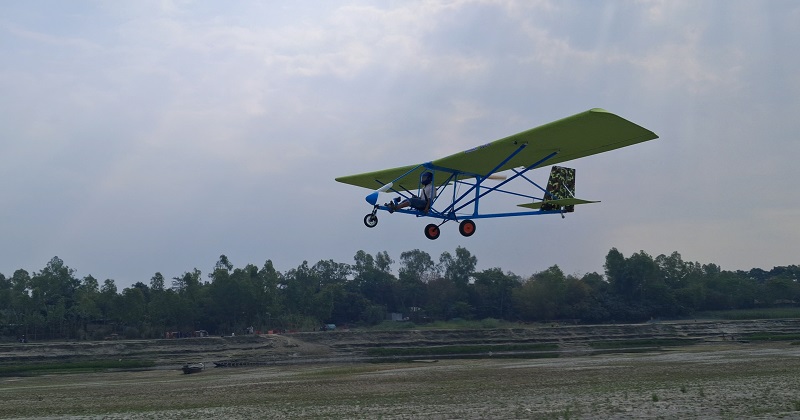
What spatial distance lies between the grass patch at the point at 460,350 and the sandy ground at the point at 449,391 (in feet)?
62.8

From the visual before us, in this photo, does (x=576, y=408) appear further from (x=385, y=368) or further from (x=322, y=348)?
(x=322, y=348)

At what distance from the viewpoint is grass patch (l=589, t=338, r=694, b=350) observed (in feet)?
262

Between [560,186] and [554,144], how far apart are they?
2.89 meters

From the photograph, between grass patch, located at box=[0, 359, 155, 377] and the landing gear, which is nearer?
the landing gear

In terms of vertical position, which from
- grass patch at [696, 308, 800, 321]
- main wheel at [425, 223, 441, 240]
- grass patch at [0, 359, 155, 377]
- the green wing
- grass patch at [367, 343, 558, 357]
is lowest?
grass patch at [367, 343, 558, 357]

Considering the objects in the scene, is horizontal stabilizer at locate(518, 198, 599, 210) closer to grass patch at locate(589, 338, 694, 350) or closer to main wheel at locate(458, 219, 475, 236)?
main wheel at locate(458, 219, 475, 236)

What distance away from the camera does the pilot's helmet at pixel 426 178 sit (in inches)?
1087

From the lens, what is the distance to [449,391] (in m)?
37.0

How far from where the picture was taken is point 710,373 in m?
42.1

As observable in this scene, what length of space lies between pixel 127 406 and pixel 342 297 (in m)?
96.0

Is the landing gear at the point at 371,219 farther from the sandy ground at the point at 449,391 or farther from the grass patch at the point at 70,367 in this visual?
the grass patch at the point at 70,367

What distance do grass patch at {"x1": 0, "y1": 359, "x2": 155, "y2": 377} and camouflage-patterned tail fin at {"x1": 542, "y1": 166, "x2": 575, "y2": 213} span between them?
4777 centimetres

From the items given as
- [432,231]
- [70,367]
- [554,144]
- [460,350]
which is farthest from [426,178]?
[460,350]

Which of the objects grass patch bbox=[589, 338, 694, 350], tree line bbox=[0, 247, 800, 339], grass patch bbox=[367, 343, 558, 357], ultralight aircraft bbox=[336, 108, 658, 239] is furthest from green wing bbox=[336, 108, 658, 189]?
tree line bbox=[0, 247, 800, 339]
